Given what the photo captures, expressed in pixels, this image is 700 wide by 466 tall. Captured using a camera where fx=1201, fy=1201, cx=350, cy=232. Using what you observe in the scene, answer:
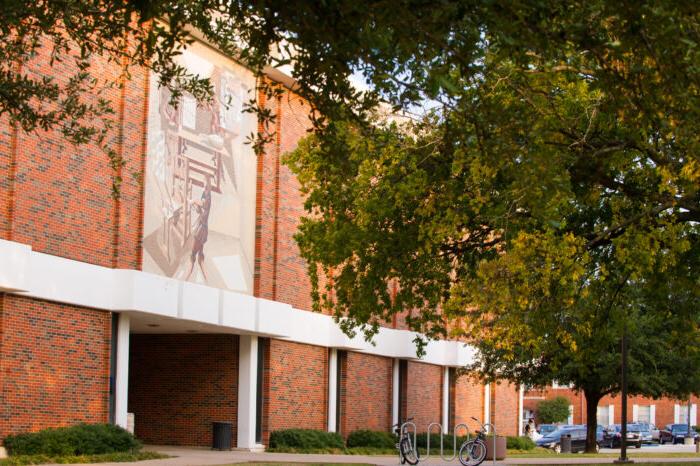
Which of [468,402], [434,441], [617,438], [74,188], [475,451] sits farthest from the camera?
[617,438]

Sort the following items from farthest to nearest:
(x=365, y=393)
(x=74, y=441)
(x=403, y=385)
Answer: (x=403, y=385), (x=365, y=393), (x=74, y=441)

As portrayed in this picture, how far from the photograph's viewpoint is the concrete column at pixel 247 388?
1431 inches

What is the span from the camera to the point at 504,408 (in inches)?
2281

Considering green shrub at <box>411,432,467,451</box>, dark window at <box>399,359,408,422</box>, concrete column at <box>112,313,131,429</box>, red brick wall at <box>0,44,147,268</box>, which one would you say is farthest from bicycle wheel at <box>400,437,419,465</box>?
dark window at <box>399,359,408,422</box>

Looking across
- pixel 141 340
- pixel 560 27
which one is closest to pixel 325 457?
pixel 141 340

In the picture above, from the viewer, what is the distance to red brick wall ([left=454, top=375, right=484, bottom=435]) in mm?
53781

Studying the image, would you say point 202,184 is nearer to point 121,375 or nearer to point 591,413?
point 121,375

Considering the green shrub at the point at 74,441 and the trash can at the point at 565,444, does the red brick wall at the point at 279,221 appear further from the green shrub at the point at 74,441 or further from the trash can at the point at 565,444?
the trash can at the point at 565,444

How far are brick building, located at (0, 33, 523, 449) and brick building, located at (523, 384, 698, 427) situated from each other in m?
54.2

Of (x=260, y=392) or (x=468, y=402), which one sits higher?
(x=260, y=392)

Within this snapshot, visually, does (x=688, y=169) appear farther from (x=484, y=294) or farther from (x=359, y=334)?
(x=359, y=334)

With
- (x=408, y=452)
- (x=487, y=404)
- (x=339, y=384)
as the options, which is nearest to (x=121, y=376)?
(x=408, y=452)

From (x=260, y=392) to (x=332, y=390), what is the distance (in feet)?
15.5

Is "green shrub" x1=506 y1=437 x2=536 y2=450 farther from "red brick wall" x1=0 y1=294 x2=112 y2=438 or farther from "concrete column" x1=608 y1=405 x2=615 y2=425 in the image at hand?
"concrete column" x1=608 y1=405 x2=615 y2=425
